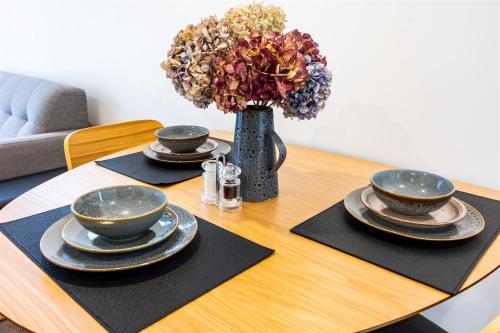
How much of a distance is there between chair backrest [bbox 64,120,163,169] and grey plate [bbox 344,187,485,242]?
3.36 ft

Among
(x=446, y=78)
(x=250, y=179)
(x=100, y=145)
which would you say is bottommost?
(x=100, y=145)

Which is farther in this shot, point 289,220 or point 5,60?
point 5,60

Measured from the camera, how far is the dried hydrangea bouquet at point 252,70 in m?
0.85

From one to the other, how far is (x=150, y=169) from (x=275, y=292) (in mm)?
660

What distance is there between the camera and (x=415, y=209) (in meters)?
0.83

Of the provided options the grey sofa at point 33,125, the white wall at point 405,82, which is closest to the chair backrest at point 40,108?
the grey sofa at point 33,125

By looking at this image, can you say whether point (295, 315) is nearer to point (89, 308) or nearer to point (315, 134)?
point (89, 308)

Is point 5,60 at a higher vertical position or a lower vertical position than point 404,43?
lower

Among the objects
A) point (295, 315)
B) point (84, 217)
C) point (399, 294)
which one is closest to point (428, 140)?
point (399, 294)

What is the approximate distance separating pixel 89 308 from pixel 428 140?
1039 mm

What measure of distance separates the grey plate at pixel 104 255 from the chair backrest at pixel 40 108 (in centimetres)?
178

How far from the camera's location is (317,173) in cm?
122

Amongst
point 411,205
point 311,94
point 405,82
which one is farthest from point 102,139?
point 411,205

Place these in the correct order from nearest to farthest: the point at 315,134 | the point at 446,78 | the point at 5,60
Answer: the point at 446,78
the point at 315,134
the point at 5,60
